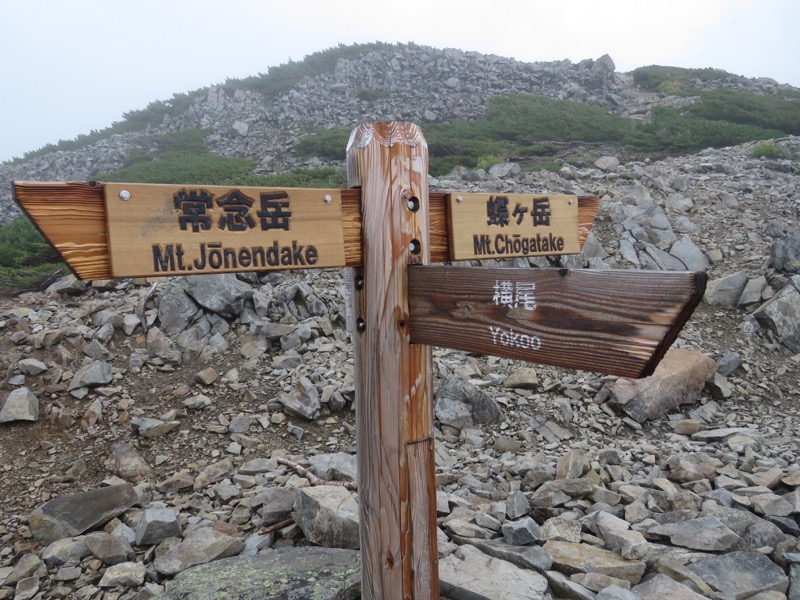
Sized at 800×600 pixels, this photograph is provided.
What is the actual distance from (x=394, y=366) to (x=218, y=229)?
0.74 metres

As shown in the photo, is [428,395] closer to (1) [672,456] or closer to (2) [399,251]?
(2) [399,251]

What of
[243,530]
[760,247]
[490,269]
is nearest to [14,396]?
[243,530]

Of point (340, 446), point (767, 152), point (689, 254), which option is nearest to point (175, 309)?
point (340, 446)

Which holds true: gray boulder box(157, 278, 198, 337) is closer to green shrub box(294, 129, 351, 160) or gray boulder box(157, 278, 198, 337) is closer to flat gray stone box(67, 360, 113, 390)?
flat gray stone box(67, 360, 113, 390)

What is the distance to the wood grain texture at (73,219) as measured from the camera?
141 cm

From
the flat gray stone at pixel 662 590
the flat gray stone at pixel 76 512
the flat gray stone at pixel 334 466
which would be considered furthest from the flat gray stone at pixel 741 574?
the flat gray stone at pixel 76 512

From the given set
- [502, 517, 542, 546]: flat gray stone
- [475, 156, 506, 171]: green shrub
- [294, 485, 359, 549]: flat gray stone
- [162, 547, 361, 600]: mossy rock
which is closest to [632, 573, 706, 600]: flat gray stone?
[502, 517, 542, 546]: flat gray stone

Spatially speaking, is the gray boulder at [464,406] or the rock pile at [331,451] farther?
the gray boulder at [464,406]

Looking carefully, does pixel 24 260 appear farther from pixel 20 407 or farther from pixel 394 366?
pixel 394 366

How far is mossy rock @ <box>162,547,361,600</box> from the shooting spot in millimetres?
2576

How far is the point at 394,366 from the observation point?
6.38 feet

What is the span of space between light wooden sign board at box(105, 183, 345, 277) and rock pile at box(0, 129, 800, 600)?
170cm

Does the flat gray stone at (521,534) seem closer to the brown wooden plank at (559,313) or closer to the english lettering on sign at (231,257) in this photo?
the brown wooden plank at (559,313)

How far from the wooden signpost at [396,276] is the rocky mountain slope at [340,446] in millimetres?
918
